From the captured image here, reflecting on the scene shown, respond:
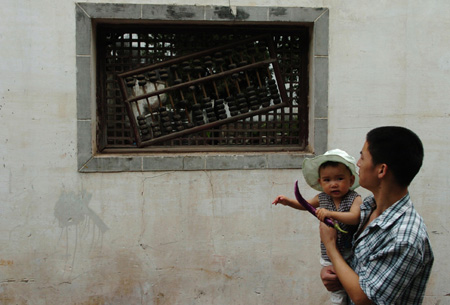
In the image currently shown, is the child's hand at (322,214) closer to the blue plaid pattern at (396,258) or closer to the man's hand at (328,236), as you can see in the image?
the man's hand at (328,236)

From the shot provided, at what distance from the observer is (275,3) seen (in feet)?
14.4

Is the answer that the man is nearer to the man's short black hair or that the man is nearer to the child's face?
the man's short black hair

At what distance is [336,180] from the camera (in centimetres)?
267

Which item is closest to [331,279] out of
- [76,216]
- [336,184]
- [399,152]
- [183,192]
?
[336,184]

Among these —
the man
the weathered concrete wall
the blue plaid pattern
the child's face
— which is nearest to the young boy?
the child's face

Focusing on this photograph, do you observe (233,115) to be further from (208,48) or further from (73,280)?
(73,280)

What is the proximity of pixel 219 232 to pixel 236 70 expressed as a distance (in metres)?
1.54

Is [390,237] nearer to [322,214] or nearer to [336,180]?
[322,214]

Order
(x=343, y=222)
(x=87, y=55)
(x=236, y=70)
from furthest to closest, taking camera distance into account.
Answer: (x=236, y=70) → (x=87, y=55) → (x=343, y=222)

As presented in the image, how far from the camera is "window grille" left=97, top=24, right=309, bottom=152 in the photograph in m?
4.58

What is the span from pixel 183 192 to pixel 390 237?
8.89ft

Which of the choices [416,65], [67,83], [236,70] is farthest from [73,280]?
[416,65]

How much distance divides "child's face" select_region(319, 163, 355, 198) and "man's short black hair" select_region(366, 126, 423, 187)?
64cm

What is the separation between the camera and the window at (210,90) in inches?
174
